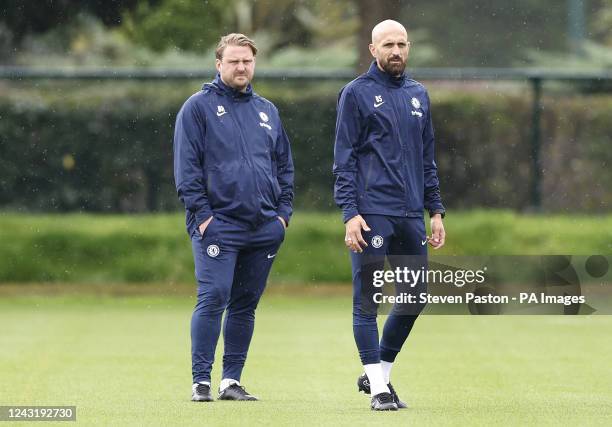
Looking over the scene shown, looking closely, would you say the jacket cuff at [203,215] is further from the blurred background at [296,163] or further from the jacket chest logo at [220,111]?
the blurred background at [296,163]

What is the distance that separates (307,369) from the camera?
33.8 ft

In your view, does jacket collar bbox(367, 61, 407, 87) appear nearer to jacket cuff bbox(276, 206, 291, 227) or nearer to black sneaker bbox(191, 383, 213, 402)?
jacket cuff bbox(276, 206, 291, 227)

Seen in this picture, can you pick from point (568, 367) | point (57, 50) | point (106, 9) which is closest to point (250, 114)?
point (568, 367)

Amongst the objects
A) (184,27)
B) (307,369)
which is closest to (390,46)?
(307,369)

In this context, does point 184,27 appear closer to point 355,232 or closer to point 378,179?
point 378,179

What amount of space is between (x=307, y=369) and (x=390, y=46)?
288cm

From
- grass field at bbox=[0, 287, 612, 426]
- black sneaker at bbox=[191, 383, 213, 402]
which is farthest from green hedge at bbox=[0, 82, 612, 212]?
black sneaker at bbox=[191, 383, 213, 402]

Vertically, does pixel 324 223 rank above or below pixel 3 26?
below

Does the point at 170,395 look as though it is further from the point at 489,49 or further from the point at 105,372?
the point at 489,49

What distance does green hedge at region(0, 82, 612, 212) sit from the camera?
59.2 ft

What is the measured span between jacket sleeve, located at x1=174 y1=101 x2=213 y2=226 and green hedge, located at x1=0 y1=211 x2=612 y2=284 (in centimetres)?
876

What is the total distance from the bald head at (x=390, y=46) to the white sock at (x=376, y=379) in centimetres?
148

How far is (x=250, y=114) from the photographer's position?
337 inches

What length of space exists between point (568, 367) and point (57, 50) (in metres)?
16.7
